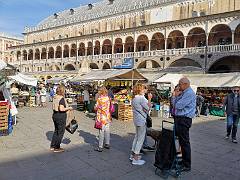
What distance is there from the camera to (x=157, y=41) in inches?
1500

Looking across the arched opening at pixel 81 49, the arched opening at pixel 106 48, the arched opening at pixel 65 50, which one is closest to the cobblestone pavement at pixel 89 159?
the arched opening at pixel 106 48

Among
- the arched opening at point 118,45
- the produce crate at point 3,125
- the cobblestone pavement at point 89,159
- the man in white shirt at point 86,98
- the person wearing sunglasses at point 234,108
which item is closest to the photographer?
the cobblestone pavement at point 89,159

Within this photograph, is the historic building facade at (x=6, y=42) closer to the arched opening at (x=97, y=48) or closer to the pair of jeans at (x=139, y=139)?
the arched opening at (x=97, y=48)

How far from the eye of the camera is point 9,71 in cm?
1145

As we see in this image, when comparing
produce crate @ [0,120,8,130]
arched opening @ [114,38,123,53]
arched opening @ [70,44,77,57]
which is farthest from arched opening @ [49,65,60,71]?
produce crate @ [0,120,8,130]

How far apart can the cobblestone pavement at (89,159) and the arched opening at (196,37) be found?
984 inches

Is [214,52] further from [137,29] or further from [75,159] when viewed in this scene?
[75,159]

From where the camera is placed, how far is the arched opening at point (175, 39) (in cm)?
3450

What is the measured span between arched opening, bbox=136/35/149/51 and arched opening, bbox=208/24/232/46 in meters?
9.29

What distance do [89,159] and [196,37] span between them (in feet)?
100

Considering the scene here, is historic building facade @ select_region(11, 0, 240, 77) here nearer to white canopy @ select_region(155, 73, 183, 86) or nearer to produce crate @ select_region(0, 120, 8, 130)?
white canopy @ select_region(155, 73, 183, 86)

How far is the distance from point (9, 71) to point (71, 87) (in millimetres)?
22256

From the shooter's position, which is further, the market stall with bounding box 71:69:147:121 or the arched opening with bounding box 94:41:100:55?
the arched opening with bounding box 94:41:100:55

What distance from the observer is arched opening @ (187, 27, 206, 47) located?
107 ft
